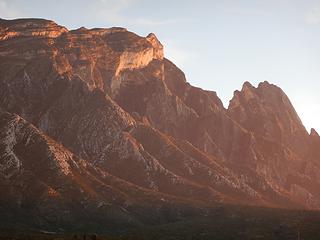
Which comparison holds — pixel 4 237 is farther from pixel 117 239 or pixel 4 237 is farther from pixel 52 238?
pixel 117 239

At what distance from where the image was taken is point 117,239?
19088cm

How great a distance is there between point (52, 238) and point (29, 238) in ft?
25.0

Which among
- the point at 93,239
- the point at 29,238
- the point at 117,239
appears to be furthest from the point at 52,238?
the point at 93,239

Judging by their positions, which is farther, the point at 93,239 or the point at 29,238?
the point at 29,238

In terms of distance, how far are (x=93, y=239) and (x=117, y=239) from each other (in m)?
56.7

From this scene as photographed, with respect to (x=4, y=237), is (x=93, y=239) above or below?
above

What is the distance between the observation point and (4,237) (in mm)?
178875

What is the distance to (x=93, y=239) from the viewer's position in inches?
5335

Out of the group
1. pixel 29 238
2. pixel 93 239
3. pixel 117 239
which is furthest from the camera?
pixel 117 239

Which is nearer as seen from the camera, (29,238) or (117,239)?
(29,238)

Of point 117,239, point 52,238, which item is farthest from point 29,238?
point 117,239

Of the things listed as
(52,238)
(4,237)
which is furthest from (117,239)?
(4,237)

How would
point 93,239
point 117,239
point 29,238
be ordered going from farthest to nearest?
point 117,239 → point 29,238 → point 93,239

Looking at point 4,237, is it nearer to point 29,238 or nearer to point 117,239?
point 29,238
